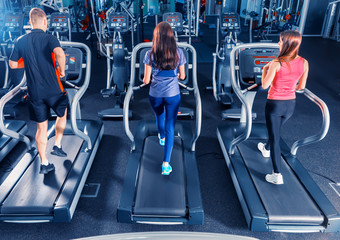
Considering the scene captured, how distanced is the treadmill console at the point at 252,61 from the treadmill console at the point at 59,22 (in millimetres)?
3818

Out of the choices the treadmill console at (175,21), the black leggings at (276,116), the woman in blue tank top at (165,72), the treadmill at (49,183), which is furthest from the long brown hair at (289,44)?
the treadmill console at (175,21)

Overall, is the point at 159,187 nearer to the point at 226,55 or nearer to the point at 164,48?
the point at 164,48

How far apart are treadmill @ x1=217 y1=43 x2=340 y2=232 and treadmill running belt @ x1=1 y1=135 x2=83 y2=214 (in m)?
1.72

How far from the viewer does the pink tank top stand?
7.39ft

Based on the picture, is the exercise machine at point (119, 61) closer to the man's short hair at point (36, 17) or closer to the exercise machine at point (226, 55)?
the exercise machine at point (226, 55)

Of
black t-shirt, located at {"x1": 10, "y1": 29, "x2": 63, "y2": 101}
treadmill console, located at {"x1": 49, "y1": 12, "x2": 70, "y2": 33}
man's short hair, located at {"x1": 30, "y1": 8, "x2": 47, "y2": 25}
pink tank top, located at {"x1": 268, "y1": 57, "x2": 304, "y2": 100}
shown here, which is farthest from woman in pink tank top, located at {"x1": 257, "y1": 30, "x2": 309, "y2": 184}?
treadmill console, located at {"x1": 49, "y1": 12, "x2": 70, "y2": 33}

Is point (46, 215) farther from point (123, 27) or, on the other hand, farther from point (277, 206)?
point (123, 27)

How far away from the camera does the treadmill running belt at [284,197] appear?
2254mm

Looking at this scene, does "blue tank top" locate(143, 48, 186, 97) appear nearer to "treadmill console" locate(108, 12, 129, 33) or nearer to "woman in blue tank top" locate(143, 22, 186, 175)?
"woman in blue tank top" locate(143, 22, 186, 175)

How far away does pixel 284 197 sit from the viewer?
2455mm

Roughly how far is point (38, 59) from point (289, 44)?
83.9 inches

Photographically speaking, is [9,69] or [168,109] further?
[9,69]

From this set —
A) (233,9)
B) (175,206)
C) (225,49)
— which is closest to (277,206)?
(175,206)

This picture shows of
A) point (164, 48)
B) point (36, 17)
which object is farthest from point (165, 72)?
point (36, 17)
